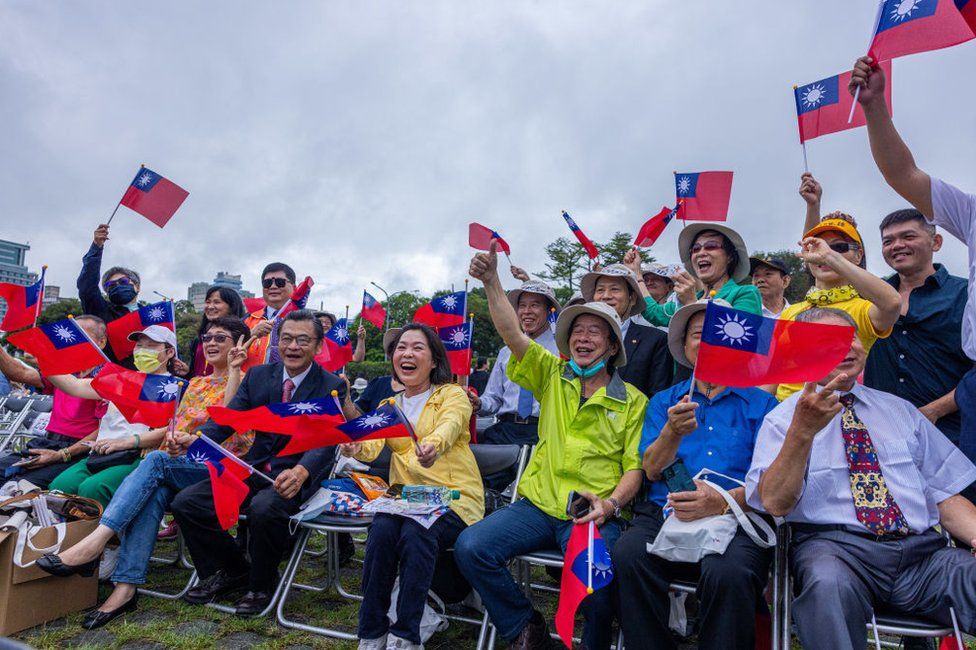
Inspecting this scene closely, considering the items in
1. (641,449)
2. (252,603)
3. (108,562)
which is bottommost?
(252,603)

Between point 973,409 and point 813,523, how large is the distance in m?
1.03

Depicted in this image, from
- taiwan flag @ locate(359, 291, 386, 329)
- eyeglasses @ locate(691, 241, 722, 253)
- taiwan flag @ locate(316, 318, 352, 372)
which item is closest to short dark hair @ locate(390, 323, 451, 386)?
eyeglasses @ locate(691, 241, 722, 253)

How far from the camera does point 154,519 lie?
187 inches

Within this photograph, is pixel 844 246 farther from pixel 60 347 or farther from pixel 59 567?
pixel 60 347

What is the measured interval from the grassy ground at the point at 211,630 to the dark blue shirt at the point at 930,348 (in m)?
1.67

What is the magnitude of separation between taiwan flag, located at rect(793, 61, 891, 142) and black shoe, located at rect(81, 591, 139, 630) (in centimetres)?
670

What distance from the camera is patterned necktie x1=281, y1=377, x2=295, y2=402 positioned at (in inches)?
200

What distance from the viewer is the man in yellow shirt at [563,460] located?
143 inches

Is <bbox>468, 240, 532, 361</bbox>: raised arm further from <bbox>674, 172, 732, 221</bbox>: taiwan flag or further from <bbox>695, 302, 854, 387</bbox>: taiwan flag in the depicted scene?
<bbox>674, 172, 732, 221</bbox>: taiwan flag

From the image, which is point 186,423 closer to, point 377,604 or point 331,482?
point 331,482

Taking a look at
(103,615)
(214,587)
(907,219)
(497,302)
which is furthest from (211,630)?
(907,219)

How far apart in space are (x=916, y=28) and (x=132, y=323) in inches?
263

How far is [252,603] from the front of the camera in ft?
14.6

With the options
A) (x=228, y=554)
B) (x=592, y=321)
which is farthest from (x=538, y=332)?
(x=228, y=554)
